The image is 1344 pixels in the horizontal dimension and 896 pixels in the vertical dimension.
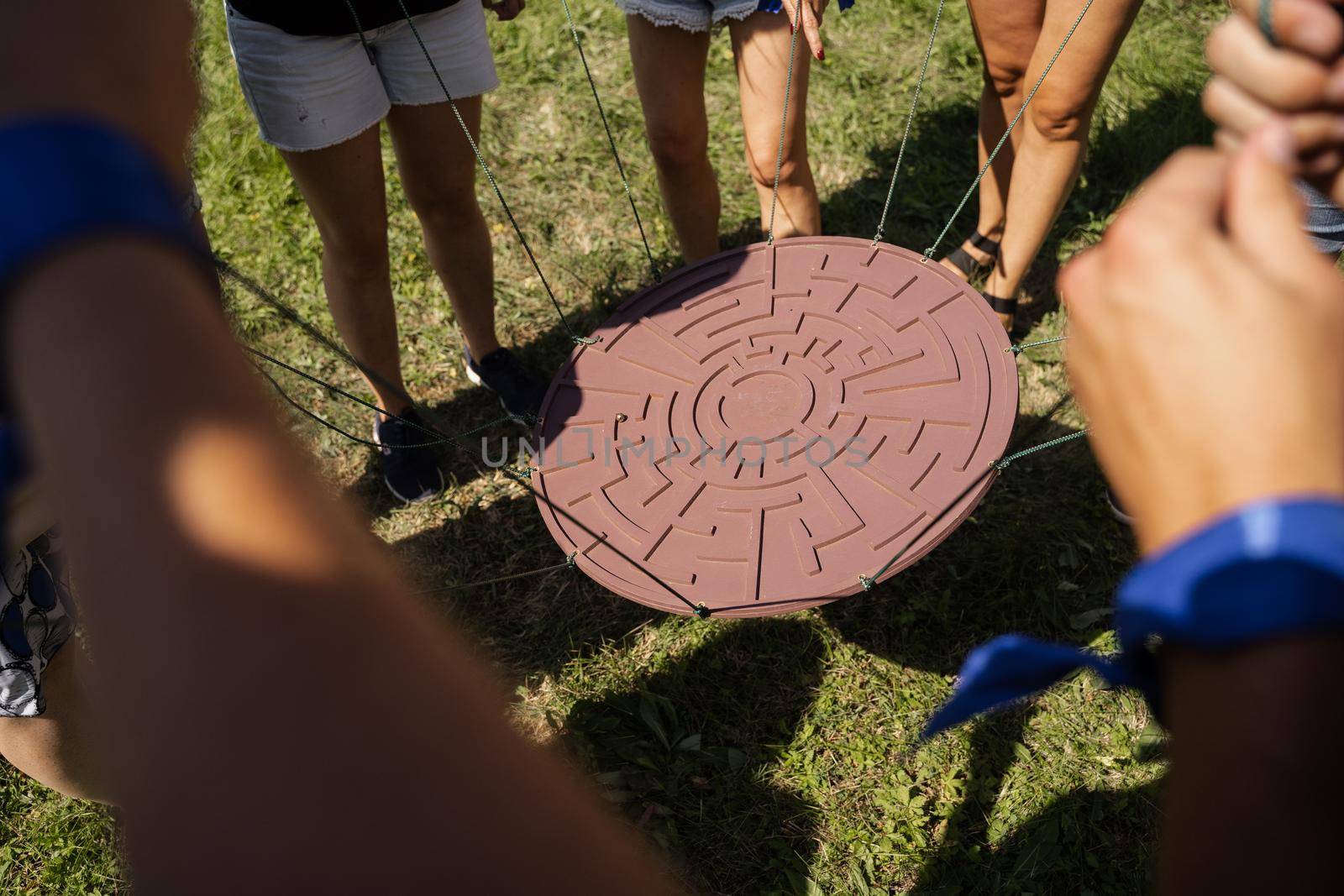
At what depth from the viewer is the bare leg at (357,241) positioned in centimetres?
234

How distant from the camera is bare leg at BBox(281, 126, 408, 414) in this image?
234cm

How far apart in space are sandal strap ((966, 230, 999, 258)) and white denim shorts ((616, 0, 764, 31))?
3.97 ft

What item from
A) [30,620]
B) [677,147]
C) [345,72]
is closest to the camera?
[30,620]

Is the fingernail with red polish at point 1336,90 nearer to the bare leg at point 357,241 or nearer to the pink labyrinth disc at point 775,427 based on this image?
the pink labyrinth disc at point 775,427

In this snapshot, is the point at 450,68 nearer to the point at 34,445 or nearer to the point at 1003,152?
the point at 1003,152

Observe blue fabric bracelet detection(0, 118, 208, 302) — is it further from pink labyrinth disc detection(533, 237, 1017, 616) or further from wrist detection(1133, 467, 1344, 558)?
pink labyrinth disc detection(533, 237, 1017, 616)

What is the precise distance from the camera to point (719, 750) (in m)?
2.32

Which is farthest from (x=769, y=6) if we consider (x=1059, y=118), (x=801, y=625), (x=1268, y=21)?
(x=1268, y=21)

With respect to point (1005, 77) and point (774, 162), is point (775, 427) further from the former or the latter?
point (1005, 77)

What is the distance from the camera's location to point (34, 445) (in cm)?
41

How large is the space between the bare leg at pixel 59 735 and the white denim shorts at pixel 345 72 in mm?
1252

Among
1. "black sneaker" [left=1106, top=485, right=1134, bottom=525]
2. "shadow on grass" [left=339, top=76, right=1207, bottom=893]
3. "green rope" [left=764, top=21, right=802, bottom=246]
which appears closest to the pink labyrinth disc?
"green rope" [left=764, top=21, right=802, bottom=246]

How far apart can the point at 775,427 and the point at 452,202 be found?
4.43 feet

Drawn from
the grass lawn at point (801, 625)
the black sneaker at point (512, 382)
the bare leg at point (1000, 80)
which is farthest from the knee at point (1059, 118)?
the black sneaker at point (512, 382)
